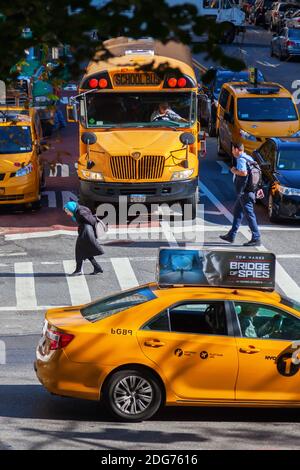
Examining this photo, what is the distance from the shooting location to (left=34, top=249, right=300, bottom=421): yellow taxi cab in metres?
11.1

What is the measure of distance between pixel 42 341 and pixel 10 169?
11.5 m

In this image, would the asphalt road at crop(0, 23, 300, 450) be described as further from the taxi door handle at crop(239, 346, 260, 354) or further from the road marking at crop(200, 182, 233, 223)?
the taxi door handle at crop(239, 346, 260, 354)

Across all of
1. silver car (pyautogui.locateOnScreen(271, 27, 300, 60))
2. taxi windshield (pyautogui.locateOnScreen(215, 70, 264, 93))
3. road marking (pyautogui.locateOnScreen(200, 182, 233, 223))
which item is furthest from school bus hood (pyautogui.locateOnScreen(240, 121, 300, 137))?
silver car (pyautogui.locateOnScreen(271, 27, 300, 60))

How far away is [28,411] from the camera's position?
11875mm

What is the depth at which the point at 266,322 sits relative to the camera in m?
11.3

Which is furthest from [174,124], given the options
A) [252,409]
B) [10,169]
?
[252,409]

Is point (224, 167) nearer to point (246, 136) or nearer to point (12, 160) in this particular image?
point (246, 136)

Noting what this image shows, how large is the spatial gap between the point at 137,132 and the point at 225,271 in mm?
10350

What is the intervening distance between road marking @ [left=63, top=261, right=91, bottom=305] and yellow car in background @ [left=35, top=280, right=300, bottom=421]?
19.5ft

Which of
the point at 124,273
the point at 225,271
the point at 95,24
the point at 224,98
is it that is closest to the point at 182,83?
the point at 124,273

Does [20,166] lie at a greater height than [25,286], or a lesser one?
greater

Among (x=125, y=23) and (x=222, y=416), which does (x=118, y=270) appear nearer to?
(x=222, y=416)

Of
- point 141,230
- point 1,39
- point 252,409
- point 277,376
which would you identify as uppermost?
point 1,39

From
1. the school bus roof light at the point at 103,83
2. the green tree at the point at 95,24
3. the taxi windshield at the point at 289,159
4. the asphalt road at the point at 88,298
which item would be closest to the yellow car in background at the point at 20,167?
the asphalt road at the point at 88,298
